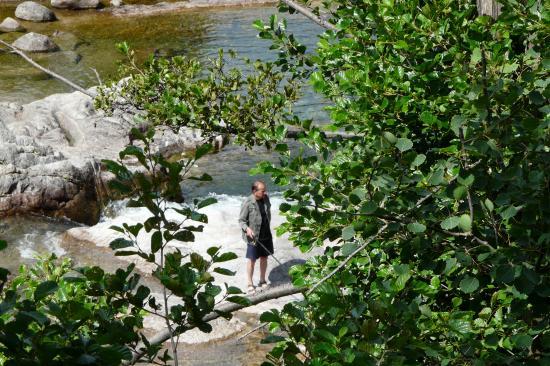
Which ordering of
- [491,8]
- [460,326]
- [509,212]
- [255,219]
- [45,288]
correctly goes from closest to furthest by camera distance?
[45,288]
[509,212]
[460,326]
[491,8]
[255,219]

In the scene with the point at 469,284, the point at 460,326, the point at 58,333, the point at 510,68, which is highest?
the point at 510,68

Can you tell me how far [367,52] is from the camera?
4.74 m

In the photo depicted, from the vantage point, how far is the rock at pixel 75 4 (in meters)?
32.1

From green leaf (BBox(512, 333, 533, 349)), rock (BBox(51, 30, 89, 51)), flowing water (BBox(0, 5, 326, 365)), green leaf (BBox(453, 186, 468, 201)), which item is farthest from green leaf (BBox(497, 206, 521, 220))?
rock (BBox(51, 30, 89, 51))

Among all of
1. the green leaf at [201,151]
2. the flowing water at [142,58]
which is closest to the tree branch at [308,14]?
the flowing water at [142,58]

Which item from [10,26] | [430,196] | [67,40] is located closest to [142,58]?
[67,40]

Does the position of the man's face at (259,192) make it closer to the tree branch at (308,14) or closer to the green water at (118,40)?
the tree branch at (308,14)

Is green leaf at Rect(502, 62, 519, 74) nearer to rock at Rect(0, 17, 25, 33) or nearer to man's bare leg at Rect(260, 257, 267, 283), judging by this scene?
man's bare leg at Rect(260, 257, 267, 283)

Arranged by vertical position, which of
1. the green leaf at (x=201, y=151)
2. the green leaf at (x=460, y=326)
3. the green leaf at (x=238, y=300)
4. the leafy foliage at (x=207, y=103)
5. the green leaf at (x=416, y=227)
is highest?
the green leaf at (x=201, y=151)

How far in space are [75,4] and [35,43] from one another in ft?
23.1

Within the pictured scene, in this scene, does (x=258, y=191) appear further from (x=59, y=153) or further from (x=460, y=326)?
(x=460, y=326)

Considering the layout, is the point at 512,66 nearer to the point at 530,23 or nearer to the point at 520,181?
the point at 530,23

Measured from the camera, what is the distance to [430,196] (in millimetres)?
3520

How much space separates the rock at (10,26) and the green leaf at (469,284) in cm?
2814
